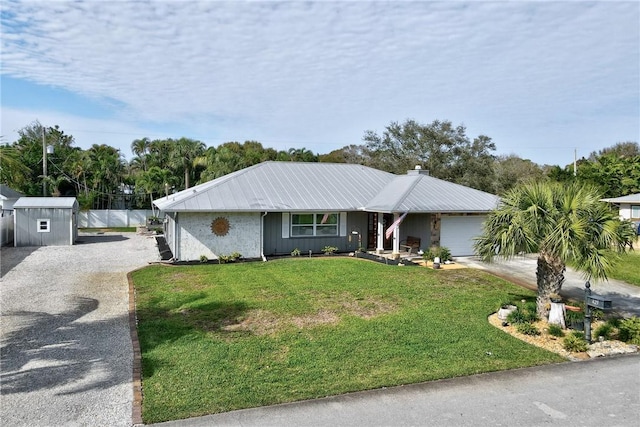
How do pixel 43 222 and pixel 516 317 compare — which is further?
pixel 43 222

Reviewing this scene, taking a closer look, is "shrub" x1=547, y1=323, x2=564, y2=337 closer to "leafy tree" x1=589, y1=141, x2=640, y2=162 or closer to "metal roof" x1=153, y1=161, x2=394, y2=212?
"metal roof" x1=153, y1=161, x2=394, y2=212

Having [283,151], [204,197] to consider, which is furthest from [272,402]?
[283,151]

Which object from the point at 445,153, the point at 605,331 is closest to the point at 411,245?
the point at 605,331

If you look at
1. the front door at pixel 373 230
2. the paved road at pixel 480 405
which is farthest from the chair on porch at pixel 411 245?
the paved road at pixel 480 405

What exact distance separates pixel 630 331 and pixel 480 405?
4.95 meters

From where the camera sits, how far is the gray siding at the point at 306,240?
19.1 meters

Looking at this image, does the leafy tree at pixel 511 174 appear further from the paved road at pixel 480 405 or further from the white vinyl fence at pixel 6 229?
the white vinyl fence at pixel 6 229

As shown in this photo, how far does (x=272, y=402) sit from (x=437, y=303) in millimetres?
6565

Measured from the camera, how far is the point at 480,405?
6137mm

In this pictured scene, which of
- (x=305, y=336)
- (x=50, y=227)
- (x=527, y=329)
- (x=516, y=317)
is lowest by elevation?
(x=305, y=336)

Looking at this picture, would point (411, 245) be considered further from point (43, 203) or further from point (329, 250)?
point (43, 203)

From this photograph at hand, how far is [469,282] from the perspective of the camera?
14047 mm

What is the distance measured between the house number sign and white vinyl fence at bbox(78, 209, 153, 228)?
2122 centimetres

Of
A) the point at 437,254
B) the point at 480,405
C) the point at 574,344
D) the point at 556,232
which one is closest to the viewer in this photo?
the point at 480,405
